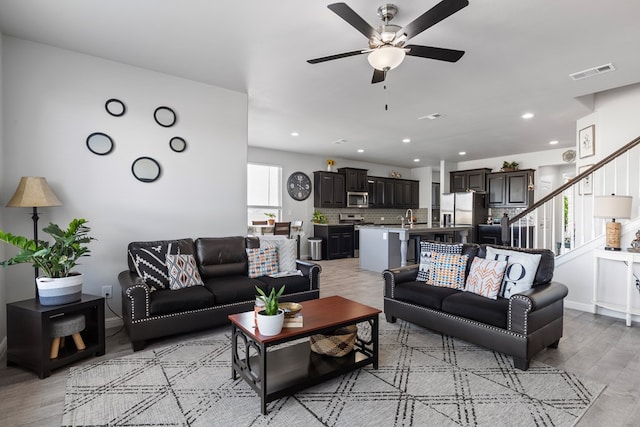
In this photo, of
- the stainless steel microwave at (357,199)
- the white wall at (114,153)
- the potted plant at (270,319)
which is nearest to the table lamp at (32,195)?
the white wall at (114,153)

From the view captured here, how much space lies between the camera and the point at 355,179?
29.5 ft

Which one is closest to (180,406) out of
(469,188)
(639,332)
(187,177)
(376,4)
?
(187,177)

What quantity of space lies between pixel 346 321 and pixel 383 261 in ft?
13.6

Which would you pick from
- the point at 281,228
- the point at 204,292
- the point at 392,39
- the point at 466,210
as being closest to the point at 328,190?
the point at 281,228

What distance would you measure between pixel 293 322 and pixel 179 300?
52.9 inches

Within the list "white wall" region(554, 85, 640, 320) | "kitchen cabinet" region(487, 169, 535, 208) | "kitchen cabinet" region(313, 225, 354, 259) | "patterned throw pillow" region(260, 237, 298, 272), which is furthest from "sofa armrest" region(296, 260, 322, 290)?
"kitchen cabinet" region(487, 169, 535, 208)

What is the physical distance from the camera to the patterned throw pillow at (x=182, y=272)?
322cm

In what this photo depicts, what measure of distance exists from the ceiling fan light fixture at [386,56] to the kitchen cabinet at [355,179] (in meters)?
6.49

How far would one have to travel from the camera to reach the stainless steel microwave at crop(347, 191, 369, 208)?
8.95 metres

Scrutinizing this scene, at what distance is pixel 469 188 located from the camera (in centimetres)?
919

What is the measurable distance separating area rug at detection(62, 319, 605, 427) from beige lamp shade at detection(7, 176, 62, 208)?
4.67ft

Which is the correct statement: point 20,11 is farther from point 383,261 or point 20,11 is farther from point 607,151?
point 607,151

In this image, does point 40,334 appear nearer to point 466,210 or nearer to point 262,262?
point 262,262

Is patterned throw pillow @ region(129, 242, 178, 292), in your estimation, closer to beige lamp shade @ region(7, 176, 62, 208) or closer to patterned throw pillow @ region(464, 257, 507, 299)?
beige lamp shade @ region(7, 176, 62, 208)
